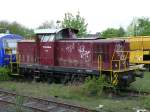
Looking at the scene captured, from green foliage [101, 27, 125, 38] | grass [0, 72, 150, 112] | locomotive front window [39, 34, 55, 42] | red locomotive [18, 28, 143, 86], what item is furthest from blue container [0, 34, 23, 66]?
green foliage [101, 27, 125, 38]

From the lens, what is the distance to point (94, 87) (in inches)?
591

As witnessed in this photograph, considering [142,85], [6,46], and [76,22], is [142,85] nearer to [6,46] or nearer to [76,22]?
[6,46]

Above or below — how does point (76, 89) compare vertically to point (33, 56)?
below

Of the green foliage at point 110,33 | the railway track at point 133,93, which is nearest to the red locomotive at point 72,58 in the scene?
the railway track at point 133,93

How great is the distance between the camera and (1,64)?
2189 cm

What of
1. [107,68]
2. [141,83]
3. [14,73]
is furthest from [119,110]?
[14,73]

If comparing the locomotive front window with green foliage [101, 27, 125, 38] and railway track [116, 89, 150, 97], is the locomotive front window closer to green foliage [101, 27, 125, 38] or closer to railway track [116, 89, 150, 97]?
railway track [116, 89, 150, 97]

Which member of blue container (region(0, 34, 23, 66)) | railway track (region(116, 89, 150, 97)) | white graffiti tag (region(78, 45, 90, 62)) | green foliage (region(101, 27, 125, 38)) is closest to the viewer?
railway track (region(116, 89, 150, 97))

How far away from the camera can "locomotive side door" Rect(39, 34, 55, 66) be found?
62.0 feet

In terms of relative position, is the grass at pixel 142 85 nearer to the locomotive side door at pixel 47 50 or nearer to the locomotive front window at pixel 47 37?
the locomotive side door at pixel 47 50

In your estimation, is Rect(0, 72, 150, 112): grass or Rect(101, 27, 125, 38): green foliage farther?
Rect(101, 27, 125, 38): green foliage

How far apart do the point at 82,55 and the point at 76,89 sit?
2.66m

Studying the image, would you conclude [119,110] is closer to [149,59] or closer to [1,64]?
[1,64]

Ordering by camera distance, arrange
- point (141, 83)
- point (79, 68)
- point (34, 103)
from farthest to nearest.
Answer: point (141, 83) → point (79, 68) → point (34, 103)
